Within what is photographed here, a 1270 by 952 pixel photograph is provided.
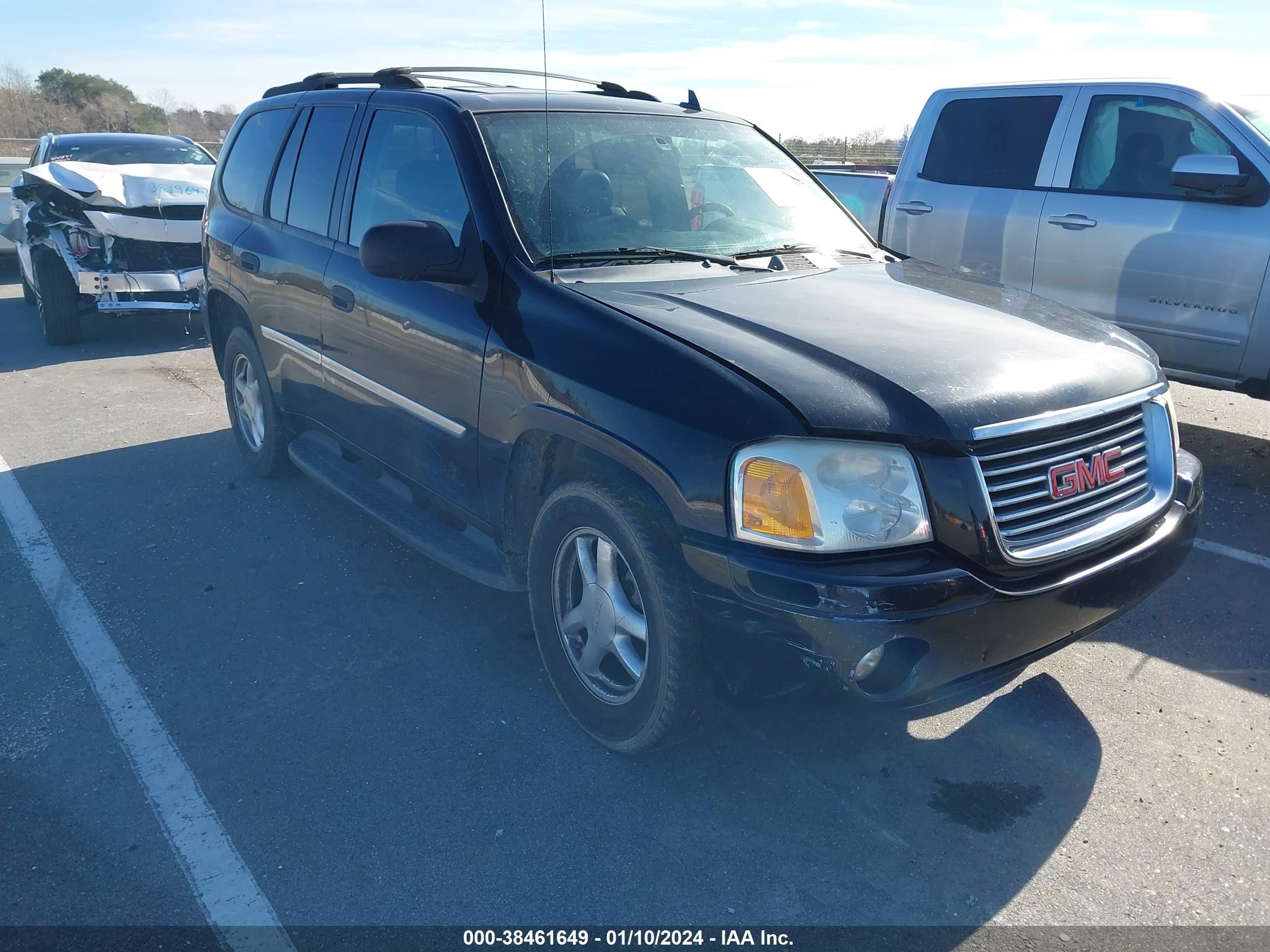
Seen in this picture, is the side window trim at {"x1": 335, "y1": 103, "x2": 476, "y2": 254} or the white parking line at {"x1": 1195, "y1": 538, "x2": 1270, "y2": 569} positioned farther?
the white parking line at {"x1": 1195, "y1": 538, "x2": 1270, "y2": 569}

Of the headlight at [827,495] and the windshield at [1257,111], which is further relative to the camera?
the windshield at [1257,111]

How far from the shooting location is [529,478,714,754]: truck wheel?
8.72ft

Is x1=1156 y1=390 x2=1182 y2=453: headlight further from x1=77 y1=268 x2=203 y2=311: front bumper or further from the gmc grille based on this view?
x1=77 y1=268 x2=203 y2=311: front bumper

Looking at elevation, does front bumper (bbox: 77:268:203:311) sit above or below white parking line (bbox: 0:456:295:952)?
above

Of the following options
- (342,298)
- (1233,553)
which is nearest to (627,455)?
(342,298)

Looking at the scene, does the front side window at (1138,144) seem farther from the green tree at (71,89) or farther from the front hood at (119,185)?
the green tree at (71,89)

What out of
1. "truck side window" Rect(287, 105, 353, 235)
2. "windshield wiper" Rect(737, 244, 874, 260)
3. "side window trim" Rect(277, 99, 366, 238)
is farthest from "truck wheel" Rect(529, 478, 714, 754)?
"truck side window" Rect(287, 105, 353, 235)

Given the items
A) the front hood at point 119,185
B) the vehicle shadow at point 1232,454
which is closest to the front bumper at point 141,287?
the front hood at point 119,185

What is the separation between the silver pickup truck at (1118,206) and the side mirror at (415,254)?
301 centimetres

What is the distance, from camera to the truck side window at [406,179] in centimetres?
359

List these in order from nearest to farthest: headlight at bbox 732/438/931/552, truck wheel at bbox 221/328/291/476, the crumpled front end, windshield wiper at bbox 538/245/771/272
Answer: headlight at bbox 732/438/931/552
windshield wiper at bbox 538/245/771/272
truck wheel at bbox 221/328/291/476
the crumpled front end

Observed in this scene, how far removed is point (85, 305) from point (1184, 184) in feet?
29.2

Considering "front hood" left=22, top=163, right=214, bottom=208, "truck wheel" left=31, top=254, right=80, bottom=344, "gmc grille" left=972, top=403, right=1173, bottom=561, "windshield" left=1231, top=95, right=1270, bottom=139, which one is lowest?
"truck wheel" left=31, top=254, right=80, bottom=344

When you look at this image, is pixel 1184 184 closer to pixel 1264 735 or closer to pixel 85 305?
pixel 1264 735
